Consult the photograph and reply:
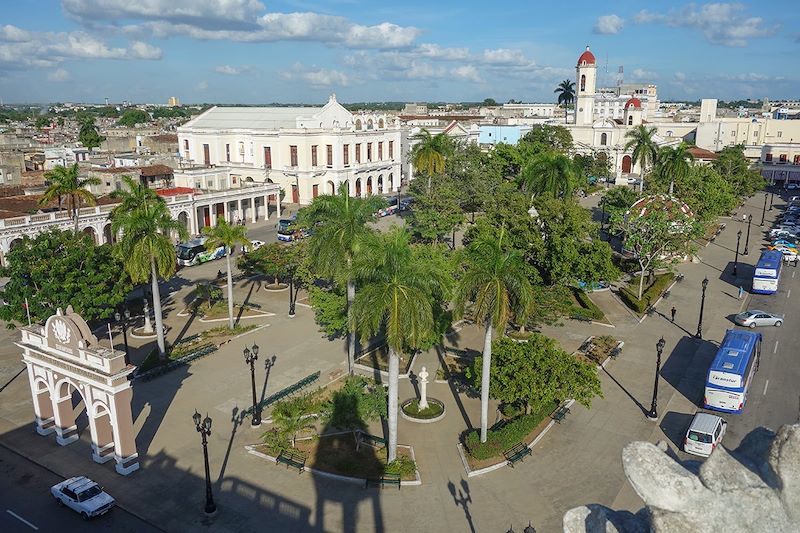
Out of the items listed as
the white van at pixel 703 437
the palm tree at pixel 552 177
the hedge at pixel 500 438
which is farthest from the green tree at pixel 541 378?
the palm tree at pixel 552 177

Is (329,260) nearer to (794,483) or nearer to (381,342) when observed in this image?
(381,342)

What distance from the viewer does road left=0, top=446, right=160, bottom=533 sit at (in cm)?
1892

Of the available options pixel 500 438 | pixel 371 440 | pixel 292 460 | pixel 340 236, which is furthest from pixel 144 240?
pixel 500 438

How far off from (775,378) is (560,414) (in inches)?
475

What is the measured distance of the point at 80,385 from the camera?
22219 millimetres

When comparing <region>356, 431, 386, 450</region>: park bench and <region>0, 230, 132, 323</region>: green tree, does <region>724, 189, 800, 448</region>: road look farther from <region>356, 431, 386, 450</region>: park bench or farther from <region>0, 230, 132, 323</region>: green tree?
<region>0, 230, 132, 323</region>: green tree

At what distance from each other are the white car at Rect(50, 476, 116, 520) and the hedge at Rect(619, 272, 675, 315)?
1213 inches

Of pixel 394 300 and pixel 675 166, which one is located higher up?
pixel 675 166

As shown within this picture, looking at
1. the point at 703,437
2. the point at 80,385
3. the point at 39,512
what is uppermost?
the point at 80,385

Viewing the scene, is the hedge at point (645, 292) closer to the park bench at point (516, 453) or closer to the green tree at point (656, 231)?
the green tree at point (656, 231)

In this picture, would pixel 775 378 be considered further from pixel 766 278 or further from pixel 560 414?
pixel 766 278

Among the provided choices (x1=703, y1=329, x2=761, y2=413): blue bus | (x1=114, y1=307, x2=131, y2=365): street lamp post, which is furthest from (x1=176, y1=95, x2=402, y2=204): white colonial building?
(x1=703, y1=329, x2=761, y2=413): blue bus

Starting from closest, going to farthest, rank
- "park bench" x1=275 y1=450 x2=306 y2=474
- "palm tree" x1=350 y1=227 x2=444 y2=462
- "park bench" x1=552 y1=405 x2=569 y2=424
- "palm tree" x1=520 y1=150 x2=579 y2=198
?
"palm tree" x1=350 y1=227 x2=444 y2=462 → "park bench" x1=275 y1=450 x2=306 y2=474 → "park bench" x1=552 y1=405 x2=569 y2=424 → "palm tree" x1=520 y1=150 x2=579 y2=198

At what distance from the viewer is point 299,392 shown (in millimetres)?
27562
